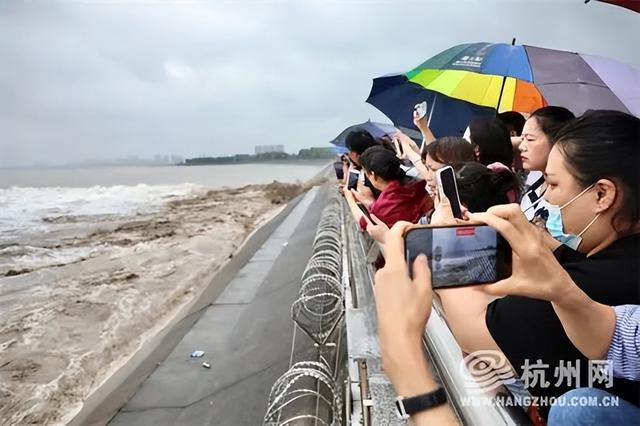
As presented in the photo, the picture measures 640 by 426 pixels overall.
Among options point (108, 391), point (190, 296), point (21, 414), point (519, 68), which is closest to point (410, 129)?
point (519, 68)

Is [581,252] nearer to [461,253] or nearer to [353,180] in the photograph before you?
[461,253]

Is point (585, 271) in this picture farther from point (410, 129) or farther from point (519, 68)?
point (410, 129)

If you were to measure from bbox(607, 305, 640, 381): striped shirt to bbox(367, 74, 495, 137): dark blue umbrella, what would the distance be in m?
4.33

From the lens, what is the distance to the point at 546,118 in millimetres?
2773

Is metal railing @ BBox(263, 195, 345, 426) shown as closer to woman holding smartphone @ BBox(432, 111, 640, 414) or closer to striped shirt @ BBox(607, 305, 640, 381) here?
woman holding smartphone @ BBox(432, 111, 640, 414)

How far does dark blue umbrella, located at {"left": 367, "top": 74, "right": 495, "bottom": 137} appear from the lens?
544cm

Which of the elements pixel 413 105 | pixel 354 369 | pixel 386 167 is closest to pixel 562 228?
pixel 354 369

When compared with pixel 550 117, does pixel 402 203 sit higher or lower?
lower

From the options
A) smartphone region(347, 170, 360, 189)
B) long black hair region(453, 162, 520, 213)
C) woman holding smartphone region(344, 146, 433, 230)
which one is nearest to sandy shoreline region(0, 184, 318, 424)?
smartphone region(347, 170, 360, 189)

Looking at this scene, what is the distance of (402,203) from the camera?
3.42 m

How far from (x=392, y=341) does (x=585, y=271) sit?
680 mm

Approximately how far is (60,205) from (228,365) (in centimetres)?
3253

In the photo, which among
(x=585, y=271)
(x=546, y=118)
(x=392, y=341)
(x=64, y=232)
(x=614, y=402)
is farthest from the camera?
(x=64, y=232)

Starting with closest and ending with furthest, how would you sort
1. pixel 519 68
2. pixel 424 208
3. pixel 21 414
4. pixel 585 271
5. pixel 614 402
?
pixel 614 402 → pixel 585 271 → pixel 424 208 → pixel 519 68 → pixel 21 414
